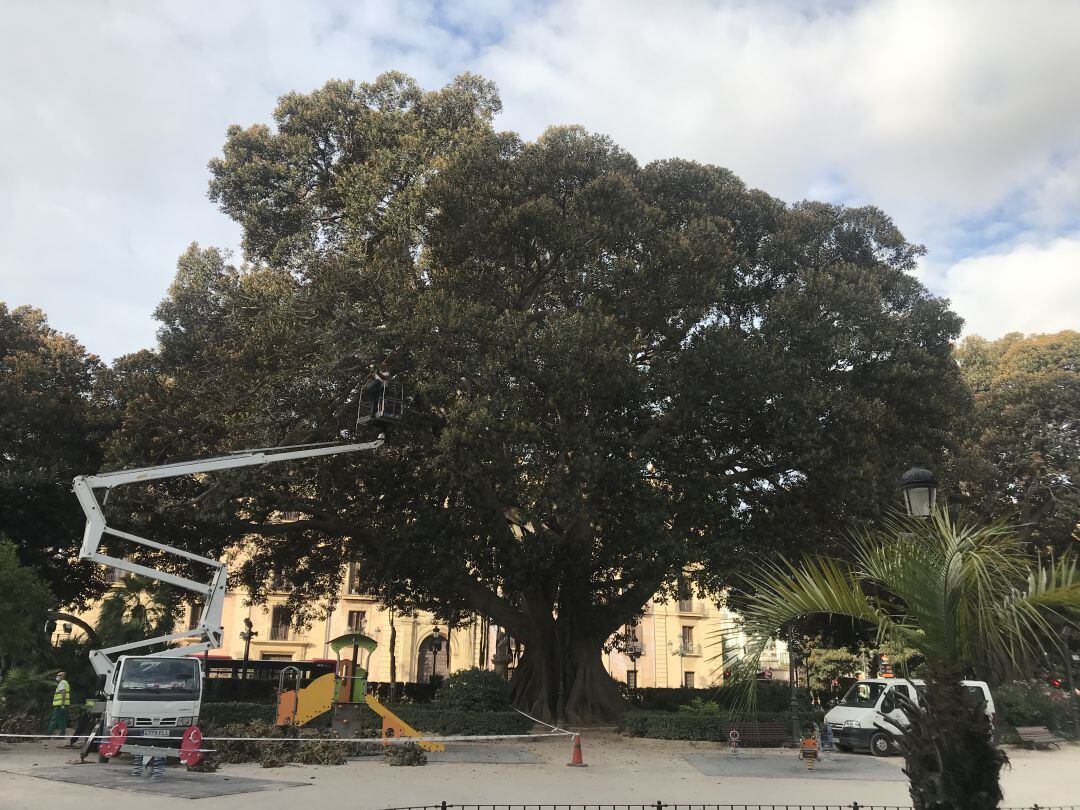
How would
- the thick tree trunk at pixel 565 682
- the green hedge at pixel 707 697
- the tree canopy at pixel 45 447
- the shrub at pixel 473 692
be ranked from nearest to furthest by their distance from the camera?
the shrub at pixel 473 692
the tree canopy at pixel 45 447
the thick tree trunk at pixel 565 682
the green hedge at pixel 707 697

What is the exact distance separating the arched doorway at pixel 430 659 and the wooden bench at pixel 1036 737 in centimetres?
3613

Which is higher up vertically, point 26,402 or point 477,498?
point 26,402

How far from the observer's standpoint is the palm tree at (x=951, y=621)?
6113 mm

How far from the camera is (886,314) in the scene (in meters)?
21.1

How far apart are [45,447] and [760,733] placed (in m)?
21.7

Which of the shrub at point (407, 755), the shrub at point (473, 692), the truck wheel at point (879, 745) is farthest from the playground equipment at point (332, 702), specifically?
the truck wheel at point (879, 745)

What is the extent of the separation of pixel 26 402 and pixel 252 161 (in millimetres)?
10000

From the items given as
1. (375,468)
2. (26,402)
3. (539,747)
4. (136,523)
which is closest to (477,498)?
(375,468)

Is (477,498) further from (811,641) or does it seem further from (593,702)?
(811,641)

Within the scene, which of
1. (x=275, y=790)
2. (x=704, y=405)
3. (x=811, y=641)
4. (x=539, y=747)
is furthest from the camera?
(x=811, y=641)

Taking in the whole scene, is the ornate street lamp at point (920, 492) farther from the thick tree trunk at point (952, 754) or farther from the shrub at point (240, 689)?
the shrub at point (240, 689)

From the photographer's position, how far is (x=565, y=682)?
2392 centimetres

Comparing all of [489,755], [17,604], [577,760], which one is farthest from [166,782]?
[17,604]

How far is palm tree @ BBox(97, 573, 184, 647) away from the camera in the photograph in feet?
83.0
